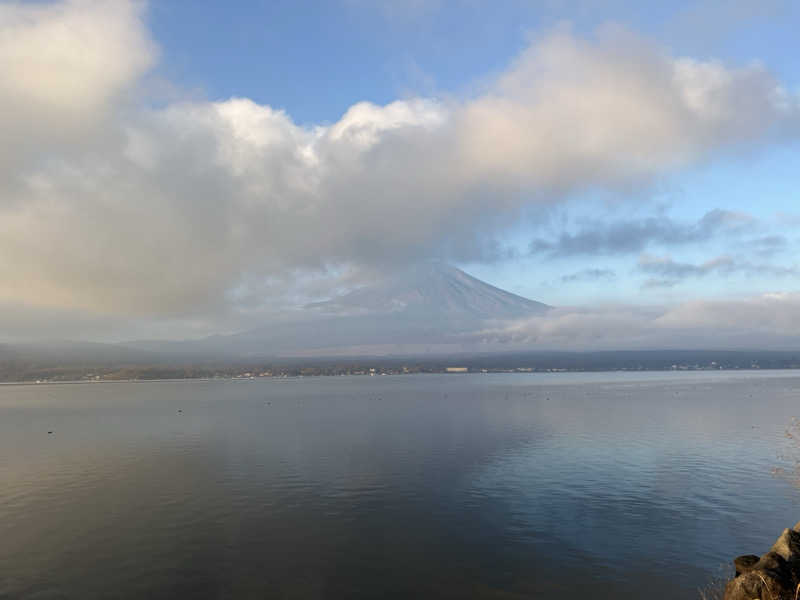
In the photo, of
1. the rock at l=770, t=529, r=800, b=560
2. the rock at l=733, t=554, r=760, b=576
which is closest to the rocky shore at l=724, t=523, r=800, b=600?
the rock at l=770, t=529, r=800, b=560

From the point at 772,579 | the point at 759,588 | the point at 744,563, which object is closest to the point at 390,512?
the point at 744,563

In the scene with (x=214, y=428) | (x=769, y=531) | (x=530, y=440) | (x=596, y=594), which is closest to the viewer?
(x=596, y=594)

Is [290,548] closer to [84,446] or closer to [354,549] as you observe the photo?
[354,549]

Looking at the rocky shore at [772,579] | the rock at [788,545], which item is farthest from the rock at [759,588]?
the rock at [788,545]

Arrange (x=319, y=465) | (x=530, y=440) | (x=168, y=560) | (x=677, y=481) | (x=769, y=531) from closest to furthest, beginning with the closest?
(x=168, y=560) → (x=769, y=531) → (x=677, y=481) → (x=319, y=465) → (x=530, y=440)

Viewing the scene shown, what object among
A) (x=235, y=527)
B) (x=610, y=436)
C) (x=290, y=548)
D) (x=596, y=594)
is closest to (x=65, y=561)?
(x=235, y=527)

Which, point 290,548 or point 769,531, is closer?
point 290,548
